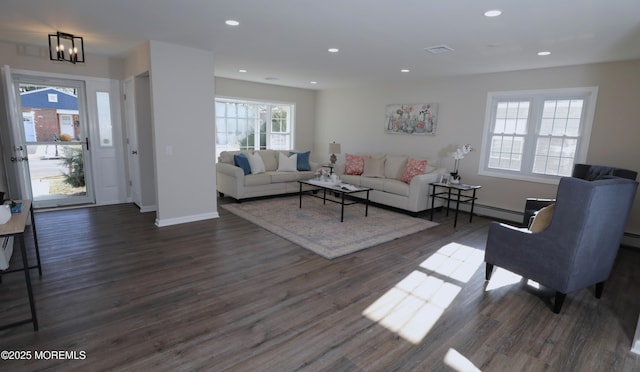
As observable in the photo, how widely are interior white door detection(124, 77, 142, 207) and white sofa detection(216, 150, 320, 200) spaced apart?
1.47 meters

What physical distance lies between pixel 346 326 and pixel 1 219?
8.20ft

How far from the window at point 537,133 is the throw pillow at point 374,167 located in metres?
1.76

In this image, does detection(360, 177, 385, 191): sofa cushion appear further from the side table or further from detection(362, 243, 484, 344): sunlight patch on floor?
detection(362, 243, 484, 344): sunlight patch on floor

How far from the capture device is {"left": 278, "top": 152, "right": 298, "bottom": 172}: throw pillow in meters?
6.83

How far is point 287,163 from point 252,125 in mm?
1582

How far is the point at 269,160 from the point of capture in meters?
6.84

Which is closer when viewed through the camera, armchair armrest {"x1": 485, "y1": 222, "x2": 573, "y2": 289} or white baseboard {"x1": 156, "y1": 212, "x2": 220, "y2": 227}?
armchair armrest {"x1": 485, "y1": 222, "x2": 573, "y2": 289}

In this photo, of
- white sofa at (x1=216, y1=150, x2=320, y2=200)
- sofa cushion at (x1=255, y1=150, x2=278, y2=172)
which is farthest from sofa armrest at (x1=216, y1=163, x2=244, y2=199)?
sofa cushion at (x1=255, y1=150, x2=278, y2=172)

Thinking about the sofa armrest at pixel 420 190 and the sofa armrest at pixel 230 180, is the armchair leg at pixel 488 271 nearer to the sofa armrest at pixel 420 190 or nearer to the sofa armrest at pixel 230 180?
the sofa armrest at pixel 420 190

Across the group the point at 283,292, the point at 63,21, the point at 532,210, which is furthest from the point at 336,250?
the point at 63,21

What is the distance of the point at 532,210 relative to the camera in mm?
3975

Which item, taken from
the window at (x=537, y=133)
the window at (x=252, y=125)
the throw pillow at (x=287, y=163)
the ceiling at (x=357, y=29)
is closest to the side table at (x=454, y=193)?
the window at (x=537, y=133)

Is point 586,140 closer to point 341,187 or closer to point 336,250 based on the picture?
point 341,187

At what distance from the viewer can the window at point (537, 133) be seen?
4707 millimetres
